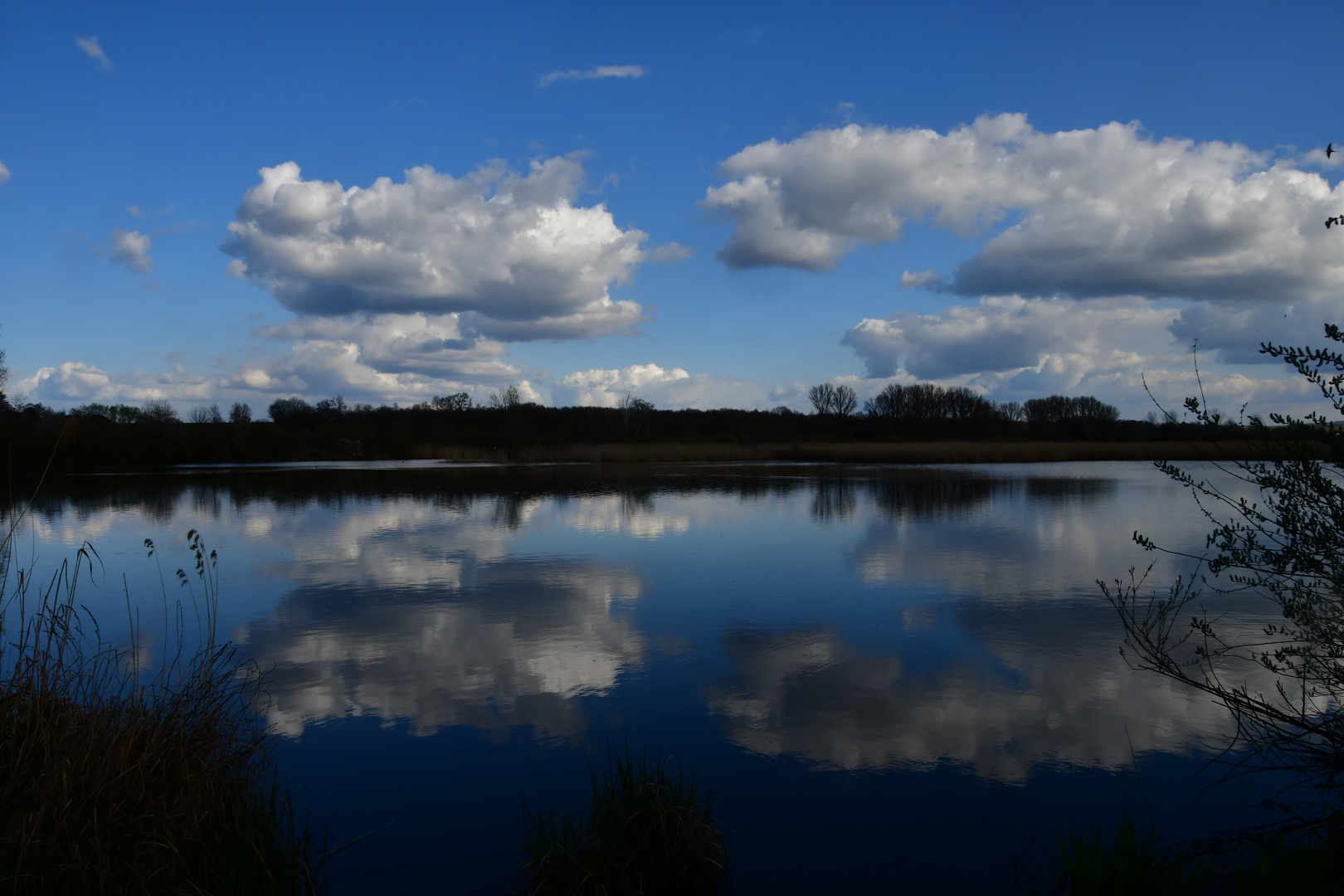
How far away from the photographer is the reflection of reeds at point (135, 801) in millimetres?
2543

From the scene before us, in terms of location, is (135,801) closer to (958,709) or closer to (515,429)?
(958,709)

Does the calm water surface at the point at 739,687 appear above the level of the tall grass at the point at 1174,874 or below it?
below

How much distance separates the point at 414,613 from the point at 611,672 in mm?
2335

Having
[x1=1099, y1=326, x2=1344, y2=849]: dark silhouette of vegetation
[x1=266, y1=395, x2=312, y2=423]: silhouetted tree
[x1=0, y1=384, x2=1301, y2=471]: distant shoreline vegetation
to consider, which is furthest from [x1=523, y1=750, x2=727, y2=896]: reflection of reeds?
[x1=266, y1=395, x2=312, y2=423]: silhouetted tree

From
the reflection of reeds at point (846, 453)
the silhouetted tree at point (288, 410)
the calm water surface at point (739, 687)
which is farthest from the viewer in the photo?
the silhouetted tree at point (288, 410)

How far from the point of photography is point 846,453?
3506 cm

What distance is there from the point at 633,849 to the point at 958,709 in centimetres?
217

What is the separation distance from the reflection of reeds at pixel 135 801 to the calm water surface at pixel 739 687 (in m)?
0.29

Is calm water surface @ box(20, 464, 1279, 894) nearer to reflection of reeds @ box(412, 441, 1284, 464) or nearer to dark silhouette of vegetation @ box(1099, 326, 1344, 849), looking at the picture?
dark silhouette of vegetation @ box(1099, 326, 1344, 849)

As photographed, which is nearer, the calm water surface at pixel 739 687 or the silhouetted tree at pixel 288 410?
the calm water surface at pixel 739 687

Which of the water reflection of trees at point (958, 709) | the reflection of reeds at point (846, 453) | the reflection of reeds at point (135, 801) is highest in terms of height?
the reflection of reeds at point (846, 453)

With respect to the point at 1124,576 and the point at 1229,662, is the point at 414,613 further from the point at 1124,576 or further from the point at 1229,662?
the point at 1124,576

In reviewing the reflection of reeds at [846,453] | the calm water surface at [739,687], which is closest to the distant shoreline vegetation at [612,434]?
the reflection of reeds at [846,453]

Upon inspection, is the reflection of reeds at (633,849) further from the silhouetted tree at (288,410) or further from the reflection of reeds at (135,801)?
the silhouetted tree at (288,410)
